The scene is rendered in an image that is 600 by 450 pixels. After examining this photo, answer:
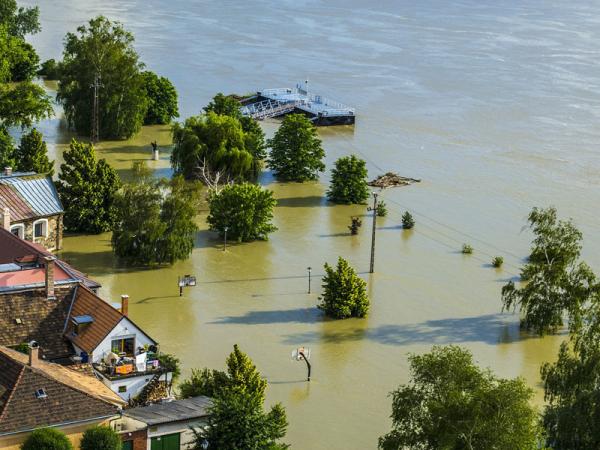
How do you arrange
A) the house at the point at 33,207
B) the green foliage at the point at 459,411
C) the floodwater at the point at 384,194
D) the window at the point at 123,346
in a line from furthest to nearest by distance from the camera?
1. the house at the point at 33,207
2. the floodwater at the point at 384,194
3. the window at the point at 123,346
4. the green foliage at the point at 459,411

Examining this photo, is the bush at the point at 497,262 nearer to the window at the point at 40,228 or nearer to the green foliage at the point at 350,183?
the green foliage at the point at 350,183

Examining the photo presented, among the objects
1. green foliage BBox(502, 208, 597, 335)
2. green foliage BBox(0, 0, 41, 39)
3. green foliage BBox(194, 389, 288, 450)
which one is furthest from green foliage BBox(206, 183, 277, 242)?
green foliage BBox(0, 0, 41, 39)

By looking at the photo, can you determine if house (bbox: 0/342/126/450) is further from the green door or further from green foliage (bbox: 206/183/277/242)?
green foliage (bbox: 206/183/277/242)

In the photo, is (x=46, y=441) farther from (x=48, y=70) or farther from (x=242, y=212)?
(x=48, y=70)

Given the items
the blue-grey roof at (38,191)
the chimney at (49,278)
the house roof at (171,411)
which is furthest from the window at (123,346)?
the blue-grey roof at (38,191)

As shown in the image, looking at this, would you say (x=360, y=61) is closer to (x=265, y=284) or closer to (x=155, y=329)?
(x=265, y=284)

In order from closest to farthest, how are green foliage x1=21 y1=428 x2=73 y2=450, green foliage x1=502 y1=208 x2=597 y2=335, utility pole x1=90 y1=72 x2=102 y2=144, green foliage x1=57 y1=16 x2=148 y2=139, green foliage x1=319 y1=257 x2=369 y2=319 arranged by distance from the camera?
green foliage x1=21 y1=428 x2=73 y2=450 < green foliage x1=502 y1=208 x2=597 y2=335 < green foliage x1=319 y1=257 x2=369 y2=319 < utility pole x1=90 y1=72 x2=102 y2=144 < green foliage x1=57 y1=16 x2=148 y2=139
